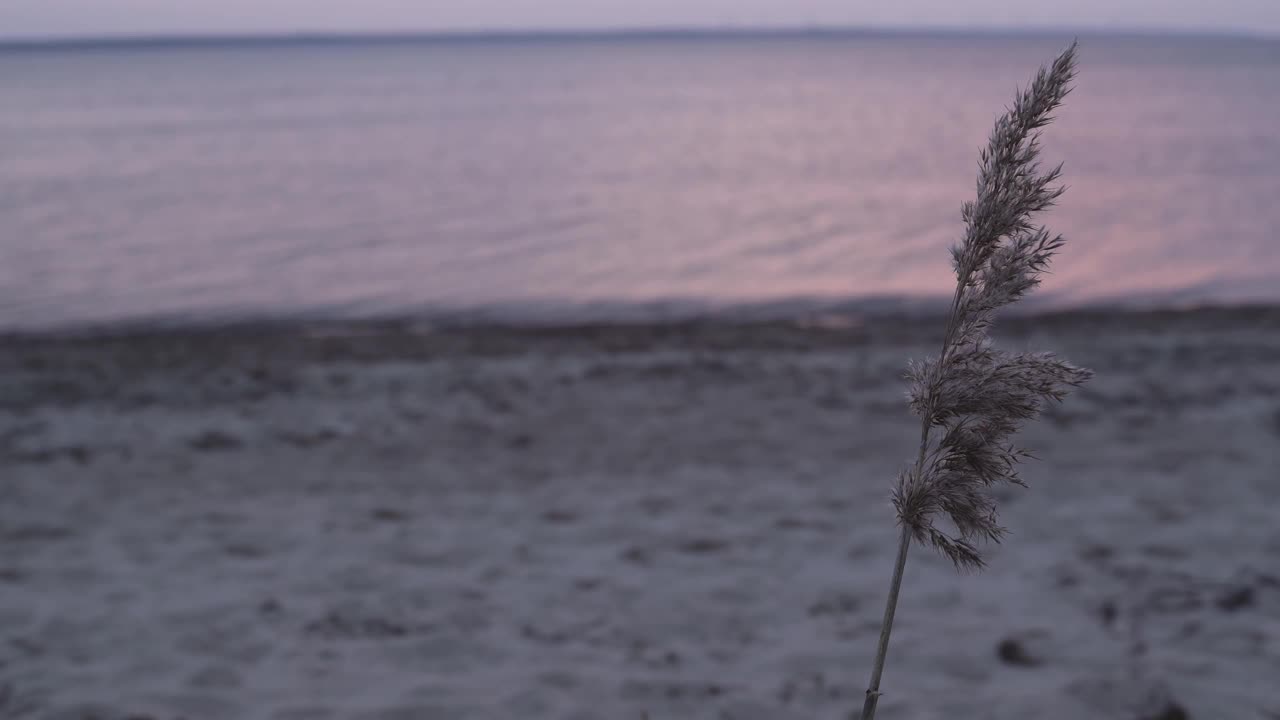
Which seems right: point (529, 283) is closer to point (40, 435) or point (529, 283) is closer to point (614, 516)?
point (40, 435)

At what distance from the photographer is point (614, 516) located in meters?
6.65

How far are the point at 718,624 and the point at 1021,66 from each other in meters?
143

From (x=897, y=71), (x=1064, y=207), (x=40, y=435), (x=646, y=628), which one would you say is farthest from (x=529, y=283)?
(x=897, y=71)

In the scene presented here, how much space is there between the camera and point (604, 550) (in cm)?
599

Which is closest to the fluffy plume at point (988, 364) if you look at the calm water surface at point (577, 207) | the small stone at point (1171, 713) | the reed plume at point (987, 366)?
the reed plume at point (987, 366)

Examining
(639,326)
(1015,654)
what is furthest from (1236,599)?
(639,326)

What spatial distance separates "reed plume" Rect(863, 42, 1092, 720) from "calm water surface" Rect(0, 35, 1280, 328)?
50.8 ft

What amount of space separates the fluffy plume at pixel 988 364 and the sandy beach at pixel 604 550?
8.65 ft

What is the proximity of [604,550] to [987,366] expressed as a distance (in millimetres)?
4662

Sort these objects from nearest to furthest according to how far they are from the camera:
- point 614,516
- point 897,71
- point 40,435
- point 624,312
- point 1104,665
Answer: point 1104,665 < point 614,516 < point 40,435 < point 624,312 < point 897,71

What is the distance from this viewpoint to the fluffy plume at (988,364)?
1.54 meters

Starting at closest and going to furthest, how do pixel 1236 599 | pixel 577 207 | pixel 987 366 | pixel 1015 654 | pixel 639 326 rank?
pixel 987 366
pixel 1015 654
pixel 1236 599
pixel 639 326
pixel 577 207

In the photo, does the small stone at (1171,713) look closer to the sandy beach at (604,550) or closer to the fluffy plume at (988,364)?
the sandy beach at (604,550)

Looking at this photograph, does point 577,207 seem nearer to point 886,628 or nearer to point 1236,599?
point 1236,599
